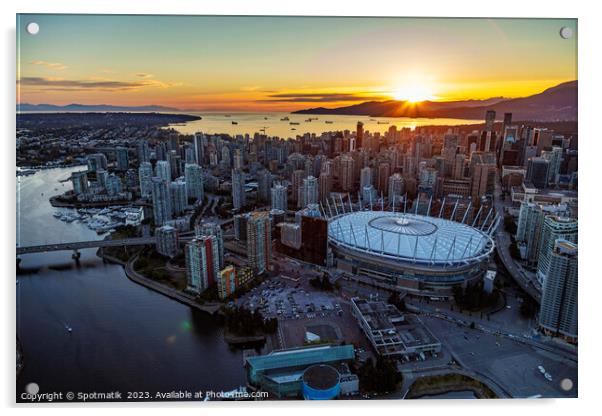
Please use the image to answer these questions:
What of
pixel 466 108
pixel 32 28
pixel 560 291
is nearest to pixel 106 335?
pixel 32 28

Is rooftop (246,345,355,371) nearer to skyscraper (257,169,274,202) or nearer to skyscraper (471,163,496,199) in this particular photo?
skyscraper (257,169,274,202)

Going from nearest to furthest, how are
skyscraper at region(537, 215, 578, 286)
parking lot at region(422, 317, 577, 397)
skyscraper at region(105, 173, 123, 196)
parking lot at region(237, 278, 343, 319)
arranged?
parking lot at region(422, 317, 577, 397), skyscraper at region(537, 215, 578, 286), parking lot at region(237, 278, 343, 319), skyscraper at region(105, 173, 123, 196)

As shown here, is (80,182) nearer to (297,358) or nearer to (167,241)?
(167,241)

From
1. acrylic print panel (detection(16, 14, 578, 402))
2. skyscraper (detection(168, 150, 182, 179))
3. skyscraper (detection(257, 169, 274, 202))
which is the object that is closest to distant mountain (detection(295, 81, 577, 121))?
acrylic print panel (detection(16, 14, 578, 402))

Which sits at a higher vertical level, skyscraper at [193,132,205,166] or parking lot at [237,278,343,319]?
skyscraper at [193,132,205,166]

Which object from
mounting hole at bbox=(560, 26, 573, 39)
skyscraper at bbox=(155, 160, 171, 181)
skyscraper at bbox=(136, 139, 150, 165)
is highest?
mounting hole at bbox=(560, 26, 573, 39)
